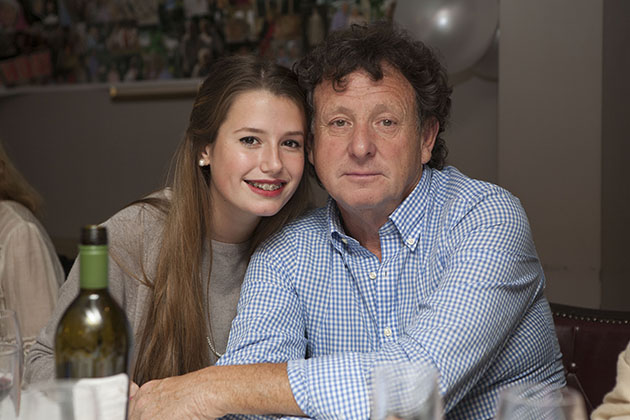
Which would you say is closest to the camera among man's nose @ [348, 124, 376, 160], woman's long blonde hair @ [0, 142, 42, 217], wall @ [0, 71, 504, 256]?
man's nose @ [348, 124, 376, 160]

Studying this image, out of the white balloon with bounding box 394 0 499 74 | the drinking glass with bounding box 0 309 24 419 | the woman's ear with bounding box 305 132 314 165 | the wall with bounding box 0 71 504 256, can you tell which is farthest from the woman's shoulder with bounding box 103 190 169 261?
the wall with bounding box 0 71 504 256

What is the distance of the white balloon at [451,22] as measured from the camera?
141 inches

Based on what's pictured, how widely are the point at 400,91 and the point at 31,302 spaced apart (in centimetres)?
136

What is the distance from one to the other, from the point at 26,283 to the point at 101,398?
1655 millimetres

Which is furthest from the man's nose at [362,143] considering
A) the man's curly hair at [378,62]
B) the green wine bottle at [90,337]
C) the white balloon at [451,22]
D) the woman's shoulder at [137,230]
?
the white balloon at [451,22]

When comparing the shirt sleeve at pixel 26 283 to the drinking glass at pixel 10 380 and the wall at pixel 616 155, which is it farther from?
the wall at pixel 616 155

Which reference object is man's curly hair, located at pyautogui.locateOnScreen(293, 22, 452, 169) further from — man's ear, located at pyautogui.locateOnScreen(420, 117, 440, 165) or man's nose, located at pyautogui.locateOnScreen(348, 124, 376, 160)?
man's nose, located at pyautogui.locateOnScreen(348, 124, 376, 160)

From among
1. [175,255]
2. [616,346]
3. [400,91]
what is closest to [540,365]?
[616,346]

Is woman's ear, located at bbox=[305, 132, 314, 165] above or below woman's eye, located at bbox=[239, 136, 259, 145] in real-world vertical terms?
below

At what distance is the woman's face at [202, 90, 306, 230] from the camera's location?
1820 mm

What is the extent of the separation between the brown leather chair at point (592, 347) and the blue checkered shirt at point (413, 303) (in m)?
0.15

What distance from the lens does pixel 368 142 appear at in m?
1.77

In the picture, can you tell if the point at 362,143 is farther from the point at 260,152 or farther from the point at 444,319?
the point at 444,319

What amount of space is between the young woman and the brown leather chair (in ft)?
2.63
